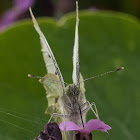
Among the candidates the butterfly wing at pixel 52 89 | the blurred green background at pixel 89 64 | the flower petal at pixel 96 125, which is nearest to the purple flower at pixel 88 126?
the flower petal at pixel 96 125

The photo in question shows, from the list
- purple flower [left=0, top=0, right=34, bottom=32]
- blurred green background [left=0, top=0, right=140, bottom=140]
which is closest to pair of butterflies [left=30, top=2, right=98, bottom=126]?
blurred green background [left=0, top=0, right=140, bottom=140]

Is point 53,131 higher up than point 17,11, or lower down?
lower down

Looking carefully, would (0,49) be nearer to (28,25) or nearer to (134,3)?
(28,25)

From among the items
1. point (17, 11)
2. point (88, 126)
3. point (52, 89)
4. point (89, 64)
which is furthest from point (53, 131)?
A: point (17, 11)

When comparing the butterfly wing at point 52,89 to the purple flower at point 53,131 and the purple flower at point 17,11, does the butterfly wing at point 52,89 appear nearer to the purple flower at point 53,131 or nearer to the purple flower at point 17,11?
the purple flower at point 53,131

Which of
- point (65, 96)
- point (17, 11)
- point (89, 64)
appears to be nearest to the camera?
point (65, 96)

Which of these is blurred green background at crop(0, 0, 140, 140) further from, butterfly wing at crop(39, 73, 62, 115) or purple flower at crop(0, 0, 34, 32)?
purple flower at crop(0, 0, 34, 32)

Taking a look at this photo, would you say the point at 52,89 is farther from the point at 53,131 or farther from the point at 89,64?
the point at 89,64

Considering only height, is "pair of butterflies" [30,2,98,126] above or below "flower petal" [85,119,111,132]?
above

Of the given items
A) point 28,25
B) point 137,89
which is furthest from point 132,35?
point 28,25
